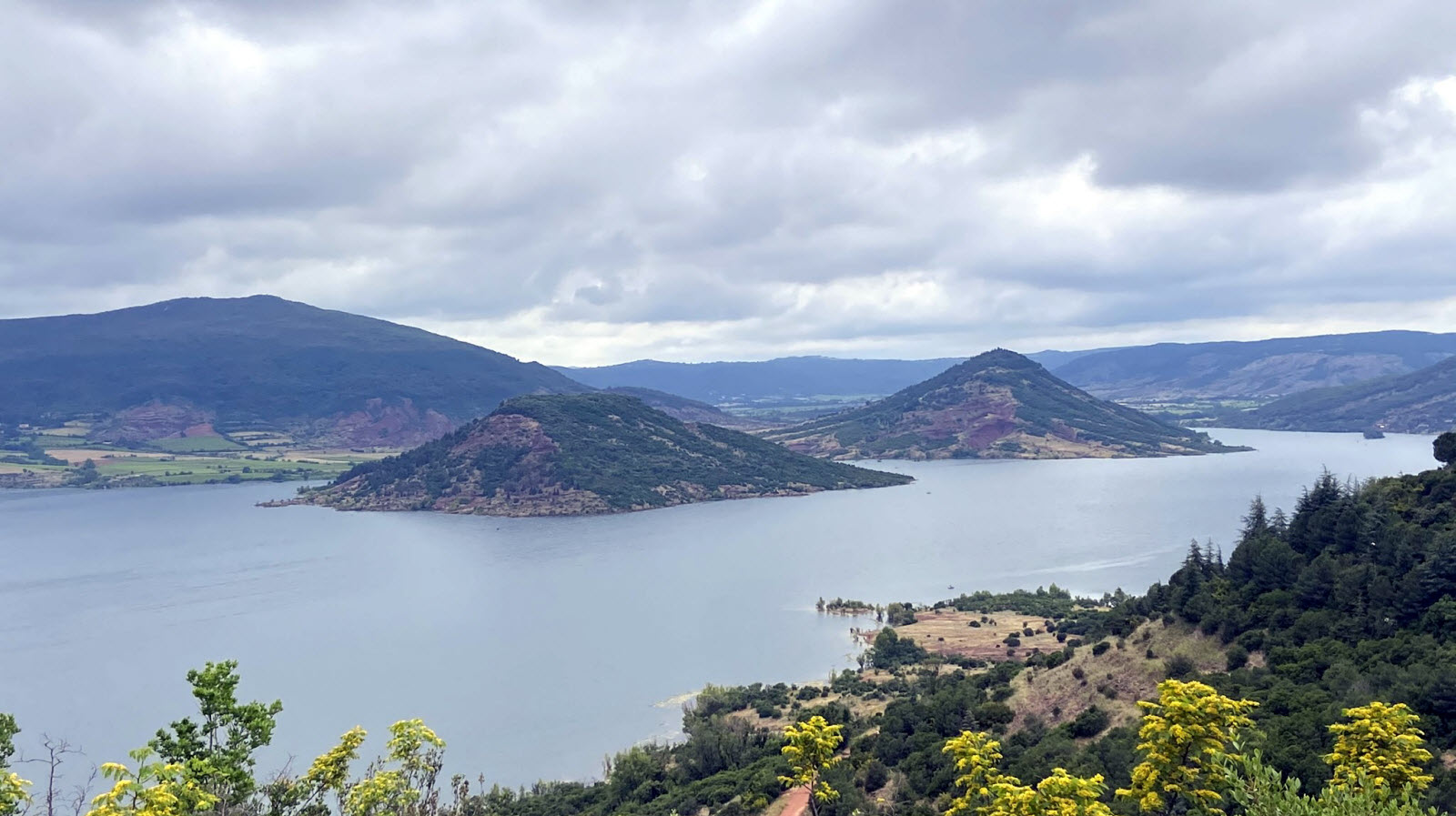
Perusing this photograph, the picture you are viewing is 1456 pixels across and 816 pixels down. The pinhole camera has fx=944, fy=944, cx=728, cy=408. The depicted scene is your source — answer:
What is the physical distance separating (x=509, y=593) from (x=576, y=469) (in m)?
69.4

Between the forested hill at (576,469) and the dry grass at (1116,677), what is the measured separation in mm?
118058

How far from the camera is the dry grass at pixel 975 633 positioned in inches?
2474

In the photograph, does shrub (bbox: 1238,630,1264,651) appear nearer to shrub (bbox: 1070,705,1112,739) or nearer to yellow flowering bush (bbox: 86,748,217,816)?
shrub (bbox: 1070,705,1112,739)

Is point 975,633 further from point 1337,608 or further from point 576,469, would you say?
point 576,469

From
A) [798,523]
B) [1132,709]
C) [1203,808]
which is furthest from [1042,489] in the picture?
[1203,808]

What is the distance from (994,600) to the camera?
80.6m

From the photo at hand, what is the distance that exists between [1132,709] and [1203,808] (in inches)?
824

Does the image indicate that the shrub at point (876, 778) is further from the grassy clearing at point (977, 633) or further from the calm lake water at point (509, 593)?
the grassy clearing at point (977, 633)

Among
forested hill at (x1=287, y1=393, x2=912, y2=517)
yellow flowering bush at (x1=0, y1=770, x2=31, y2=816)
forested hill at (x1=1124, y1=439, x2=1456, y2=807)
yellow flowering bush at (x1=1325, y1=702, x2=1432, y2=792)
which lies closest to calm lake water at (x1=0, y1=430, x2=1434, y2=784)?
forested hill at (x1=287, y1=393, x2=912, y2=517)

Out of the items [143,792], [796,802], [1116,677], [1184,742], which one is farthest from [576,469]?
[143,792]

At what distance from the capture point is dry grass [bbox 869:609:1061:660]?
62.8 metres

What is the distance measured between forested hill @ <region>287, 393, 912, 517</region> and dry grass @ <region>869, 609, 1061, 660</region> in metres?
87.1

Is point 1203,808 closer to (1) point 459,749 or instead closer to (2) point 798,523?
(1) point 459,749

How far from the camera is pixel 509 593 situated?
312ft
